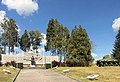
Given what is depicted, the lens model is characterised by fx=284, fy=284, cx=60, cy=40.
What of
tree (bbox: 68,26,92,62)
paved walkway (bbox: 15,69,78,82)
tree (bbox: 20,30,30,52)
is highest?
tree (bbox: 20,30,30,52)

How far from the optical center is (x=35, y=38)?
104 metres

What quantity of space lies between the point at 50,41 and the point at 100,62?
116 feet

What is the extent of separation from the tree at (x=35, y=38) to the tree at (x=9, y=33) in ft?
24.7

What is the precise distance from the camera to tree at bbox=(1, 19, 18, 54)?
9494cm

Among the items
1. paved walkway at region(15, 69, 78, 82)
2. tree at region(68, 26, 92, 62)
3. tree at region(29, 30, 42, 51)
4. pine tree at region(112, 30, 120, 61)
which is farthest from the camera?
tree at region(29, 30, 42, 51)

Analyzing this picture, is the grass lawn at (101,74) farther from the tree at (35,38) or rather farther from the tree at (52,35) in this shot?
the tree at (35,38)

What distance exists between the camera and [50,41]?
9356 centimetres

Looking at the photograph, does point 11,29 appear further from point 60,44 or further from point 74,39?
point 74,39

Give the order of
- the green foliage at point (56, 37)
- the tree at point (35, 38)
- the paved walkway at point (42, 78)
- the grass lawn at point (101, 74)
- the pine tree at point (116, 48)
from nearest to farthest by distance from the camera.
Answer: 1. the paved walkway at point (42, 78)
2. the grass lawn at point (101, 74)
3. the pine tree at point (116, 48)
4. the green foliage at point (56, 37)
5. the tree at point (35, 38)

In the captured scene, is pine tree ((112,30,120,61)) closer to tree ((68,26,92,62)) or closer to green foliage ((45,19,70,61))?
tree ((68,26,92,62))

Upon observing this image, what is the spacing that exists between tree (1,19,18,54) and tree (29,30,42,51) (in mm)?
7528

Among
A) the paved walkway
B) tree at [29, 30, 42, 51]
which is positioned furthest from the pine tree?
the paved walkway

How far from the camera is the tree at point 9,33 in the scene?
94.9m

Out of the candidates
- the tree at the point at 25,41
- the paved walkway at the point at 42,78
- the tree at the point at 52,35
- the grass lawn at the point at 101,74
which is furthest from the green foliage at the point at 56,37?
the paved walkway at the point at 42,78
